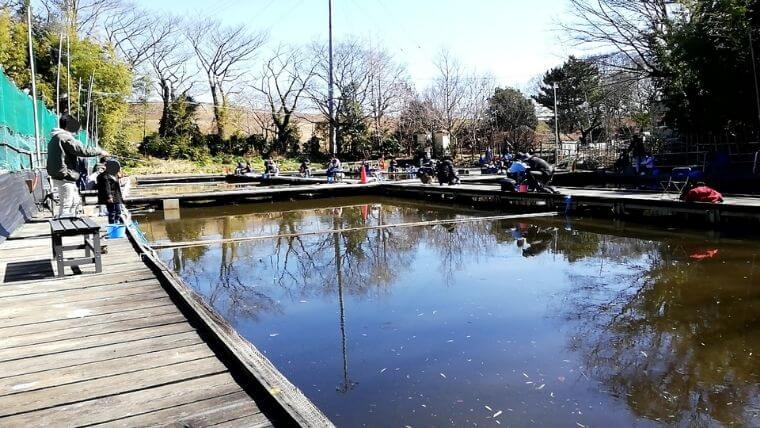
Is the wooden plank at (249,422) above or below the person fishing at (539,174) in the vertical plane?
below

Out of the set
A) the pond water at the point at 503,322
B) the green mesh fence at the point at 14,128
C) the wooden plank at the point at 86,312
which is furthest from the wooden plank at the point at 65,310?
the green mesh fence at the point at 14,128

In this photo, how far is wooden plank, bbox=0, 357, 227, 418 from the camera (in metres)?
2.64

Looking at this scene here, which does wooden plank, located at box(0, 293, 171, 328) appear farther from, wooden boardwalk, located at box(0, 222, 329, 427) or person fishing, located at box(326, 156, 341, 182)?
person fishing, located at box(326, 156, 341, 182)

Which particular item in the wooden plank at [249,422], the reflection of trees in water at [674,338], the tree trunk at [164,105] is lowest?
the reflection of trees in water at [674,338]

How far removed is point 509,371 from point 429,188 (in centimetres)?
1320

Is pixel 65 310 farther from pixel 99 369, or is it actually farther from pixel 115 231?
pixel 115 231

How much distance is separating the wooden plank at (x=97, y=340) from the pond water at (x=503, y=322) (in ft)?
2.74

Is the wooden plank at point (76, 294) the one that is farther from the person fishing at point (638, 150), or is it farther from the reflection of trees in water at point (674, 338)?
the person fishing at point (638, 150)

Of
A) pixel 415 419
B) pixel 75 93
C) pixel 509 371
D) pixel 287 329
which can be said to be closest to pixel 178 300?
pixel 287 329

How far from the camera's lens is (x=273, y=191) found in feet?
57.5

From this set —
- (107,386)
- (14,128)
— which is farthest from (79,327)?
(14,128)

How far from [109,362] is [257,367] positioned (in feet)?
2.90

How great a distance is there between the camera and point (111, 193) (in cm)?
926

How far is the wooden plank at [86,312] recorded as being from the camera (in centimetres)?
394
